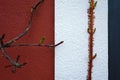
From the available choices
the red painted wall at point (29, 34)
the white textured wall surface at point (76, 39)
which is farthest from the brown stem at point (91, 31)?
the red painted wall at point (29, 34)

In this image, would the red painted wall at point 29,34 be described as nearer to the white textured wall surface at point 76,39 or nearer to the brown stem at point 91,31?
the white textured wall surface at point 76,39

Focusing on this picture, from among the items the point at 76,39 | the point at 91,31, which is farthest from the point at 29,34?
the point at 91,31

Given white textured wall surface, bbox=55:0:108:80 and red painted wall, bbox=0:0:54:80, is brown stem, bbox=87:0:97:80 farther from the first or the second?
red painted wall, bbox=0:0:54:80

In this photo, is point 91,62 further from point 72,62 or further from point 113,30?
point 113,30

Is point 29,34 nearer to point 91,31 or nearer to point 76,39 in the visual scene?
point 76,39

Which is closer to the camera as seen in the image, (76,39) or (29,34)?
(29,34)

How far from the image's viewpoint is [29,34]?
113 inches

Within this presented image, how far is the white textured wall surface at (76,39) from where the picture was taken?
2.95 meters

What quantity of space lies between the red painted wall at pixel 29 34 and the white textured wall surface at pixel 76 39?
0.29 feet

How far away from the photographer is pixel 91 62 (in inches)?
118

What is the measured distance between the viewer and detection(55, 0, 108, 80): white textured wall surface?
9.67ft

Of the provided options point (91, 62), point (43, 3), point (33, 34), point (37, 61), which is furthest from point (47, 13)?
point (91, 62)

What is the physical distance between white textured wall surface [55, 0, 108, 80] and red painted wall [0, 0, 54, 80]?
9 centimetres

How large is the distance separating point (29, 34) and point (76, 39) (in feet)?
1.95
